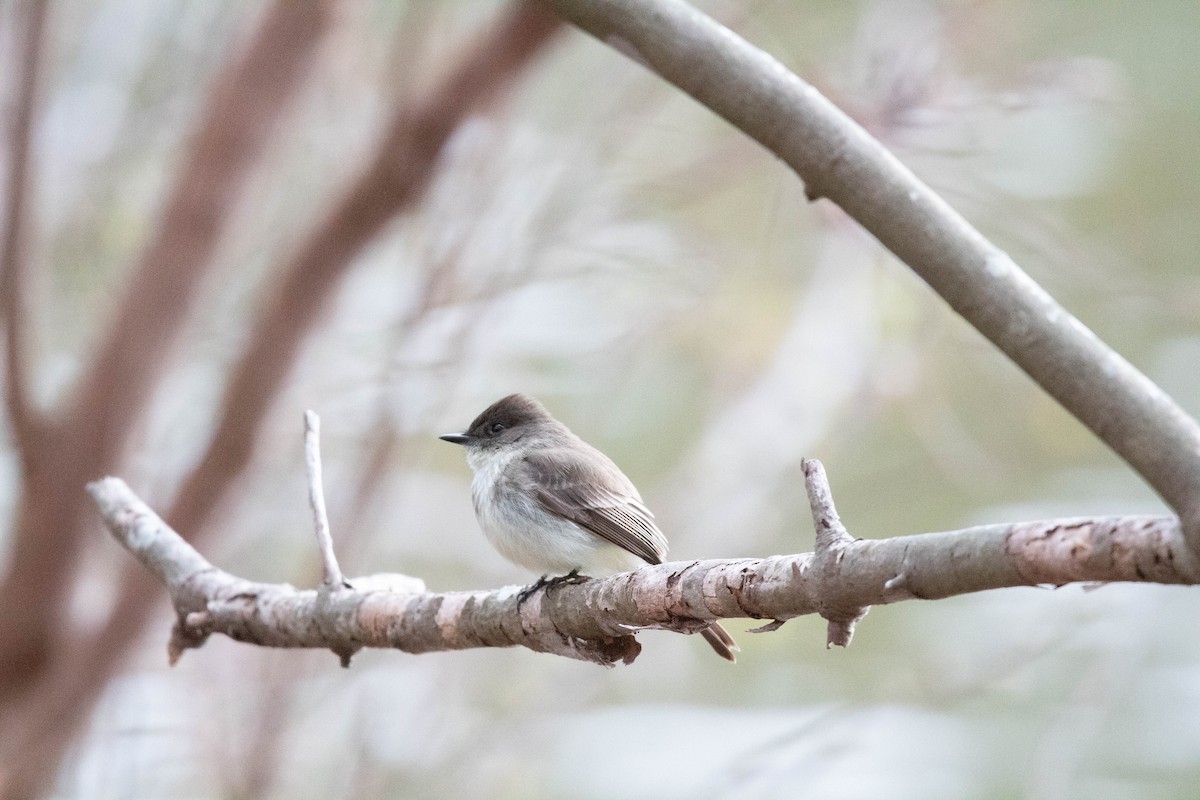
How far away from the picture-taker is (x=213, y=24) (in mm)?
5801

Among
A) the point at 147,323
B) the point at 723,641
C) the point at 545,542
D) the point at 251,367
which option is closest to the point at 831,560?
the point at 723,641

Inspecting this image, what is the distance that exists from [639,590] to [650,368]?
5.73 meters

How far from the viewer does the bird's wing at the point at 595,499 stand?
3232 mm

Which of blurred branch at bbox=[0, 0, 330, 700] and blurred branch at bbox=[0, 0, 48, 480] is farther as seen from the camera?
blurred branch at bbox=[0, 0, 330, 700]

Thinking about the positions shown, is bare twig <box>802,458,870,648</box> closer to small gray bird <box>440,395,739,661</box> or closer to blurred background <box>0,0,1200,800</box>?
small gray bird <box>440,395,739,661</box>

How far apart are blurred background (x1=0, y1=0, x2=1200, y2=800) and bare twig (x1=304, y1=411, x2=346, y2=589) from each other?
4.57 ft

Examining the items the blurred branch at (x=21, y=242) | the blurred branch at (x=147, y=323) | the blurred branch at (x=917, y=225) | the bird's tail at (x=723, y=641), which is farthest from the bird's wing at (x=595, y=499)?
the blurred branch at (x=21, y=242)

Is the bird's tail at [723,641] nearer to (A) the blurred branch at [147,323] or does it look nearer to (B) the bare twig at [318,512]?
(B) the bare twig at [318,512]

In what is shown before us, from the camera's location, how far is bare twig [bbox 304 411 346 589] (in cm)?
282

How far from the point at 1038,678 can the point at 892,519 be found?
6.81 ft

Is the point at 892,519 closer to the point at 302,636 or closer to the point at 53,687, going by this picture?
the point at 53,687

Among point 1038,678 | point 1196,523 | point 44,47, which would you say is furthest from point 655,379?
point 1196,523

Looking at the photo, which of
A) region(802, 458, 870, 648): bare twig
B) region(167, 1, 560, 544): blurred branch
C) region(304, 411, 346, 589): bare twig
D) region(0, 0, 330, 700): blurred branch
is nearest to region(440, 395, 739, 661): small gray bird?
region(304, 411, 346, 589): bare twig

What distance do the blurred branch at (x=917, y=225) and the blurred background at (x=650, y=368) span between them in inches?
75.9
